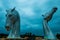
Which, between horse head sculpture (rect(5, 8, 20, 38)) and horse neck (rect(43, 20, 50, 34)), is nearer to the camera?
horse head sculpture (rect(5, 8, 20, 38))

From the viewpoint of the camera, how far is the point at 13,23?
10.5 meters

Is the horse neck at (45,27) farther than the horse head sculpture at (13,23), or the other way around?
the horse neck at (45,27)

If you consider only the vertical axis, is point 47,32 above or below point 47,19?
below

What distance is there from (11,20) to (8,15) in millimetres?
293

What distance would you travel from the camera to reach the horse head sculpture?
10227 mm

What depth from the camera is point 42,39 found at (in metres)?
11.2

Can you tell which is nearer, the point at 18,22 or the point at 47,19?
the point at 18,22

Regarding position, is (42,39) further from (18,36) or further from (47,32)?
(18,36)

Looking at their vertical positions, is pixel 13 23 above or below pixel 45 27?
above

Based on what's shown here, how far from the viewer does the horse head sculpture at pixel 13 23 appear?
403 inches

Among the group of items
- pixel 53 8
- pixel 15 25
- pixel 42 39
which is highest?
pixel 53 8

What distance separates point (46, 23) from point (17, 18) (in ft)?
6.14

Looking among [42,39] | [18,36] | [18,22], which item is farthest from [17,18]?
[42,39]

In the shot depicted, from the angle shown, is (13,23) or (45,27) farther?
(45,27)
